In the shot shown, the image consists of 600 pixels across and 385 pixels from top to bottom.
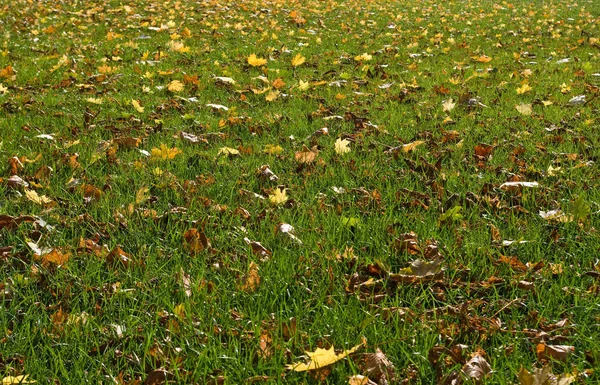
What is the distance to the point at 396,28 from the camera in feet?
30.3

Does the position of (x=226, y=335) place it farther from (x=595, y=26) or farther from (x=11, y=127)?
(x=595, y=26)

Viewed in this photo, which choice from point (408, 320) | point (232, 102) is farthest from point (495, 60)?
point (408, 320)

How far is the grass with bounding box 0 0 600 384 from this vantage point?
180cm

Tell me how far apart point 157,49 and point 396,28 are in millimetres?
3977

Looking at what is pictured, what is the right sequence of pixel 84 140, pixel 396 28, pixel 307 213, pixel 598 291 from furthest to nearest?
pixel 396 28
pixel 84 140
pixel 307 213
pixel 598 291

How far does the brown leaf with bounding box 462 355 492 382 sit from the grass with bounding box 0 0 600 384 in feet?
0.09

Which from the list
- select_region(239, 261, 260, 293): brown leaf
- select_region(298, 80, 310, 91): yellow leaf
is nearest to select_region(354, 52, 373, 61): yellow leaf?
select_region(298, 80, 310, 91): yellow leaf

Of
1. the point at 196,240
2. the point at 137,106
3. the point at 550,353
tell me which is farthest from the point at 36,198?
the point at 550,353

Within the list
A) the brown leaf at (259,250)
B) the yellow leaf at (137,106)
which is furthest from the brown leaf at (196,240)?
the yellow leaf at (137,106)

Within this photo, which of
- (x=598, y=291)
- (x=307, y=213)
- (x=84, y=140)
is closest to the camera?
(x=598, y=291)

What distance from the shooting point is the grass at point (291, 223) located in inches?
70.9

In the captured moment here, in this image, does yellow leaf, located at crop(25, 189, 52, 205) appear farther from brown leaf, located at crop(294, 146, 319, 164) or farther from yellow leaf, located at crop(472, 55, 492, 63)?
yellow leaf, located at crop(472, 55, 492, 63)

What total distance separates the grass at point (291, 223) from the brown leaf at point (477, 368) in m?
0.03

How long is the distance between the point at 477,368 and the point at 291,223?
1131 mm
